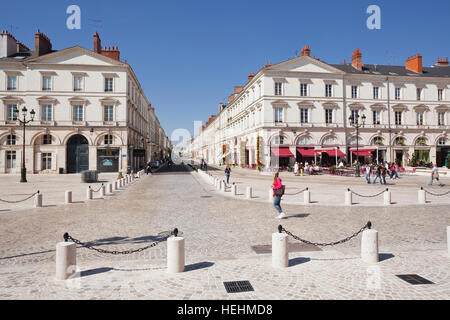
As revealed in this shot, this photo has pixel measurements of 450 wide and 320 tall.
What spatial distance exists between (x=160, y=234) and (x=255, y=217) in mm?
3626

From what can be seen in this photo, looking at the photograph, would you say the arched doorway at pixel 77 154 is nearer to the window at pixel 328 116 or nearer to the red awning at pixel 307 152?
the red awning at pixel 307 152

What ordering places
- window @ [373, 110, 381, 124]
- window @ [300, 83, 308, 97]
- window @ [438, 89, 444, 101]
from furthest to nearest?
window @ [438, 89, 444, 101] < window @ [373, 110, 381, 124] < window @ [300, 83, 308, 97]

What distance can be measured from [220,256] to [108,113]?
3241 cm

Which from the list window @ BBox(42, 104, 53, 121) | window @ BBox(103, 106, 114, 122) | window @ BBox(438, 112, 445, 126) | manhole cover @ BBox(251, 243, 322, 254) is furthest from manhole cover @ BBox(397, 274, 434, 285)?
window @ BBox(438, 112, 445, 126)

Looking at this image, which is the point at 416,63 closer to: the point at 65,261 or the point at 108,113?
the point at 108,113

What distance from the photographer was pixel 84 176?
2259 cm

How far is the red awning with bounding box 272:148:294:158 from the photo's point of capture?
35.3 m

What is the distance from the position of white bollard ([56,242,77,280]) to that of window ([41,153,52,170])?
3385 cm

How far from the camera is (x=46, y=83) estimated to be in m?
32.6

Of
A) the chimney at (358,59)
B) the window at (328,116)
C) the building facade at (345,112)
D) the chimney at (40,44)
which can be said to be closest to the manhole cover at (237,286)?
the building facade at (345,112)

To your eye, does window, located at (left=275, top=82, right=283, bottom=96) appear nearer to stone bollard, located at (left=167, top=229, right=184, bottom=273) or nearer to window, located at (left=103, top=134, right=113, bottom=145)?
window, located at (left=103, top=134, right=113, bottom=145)
